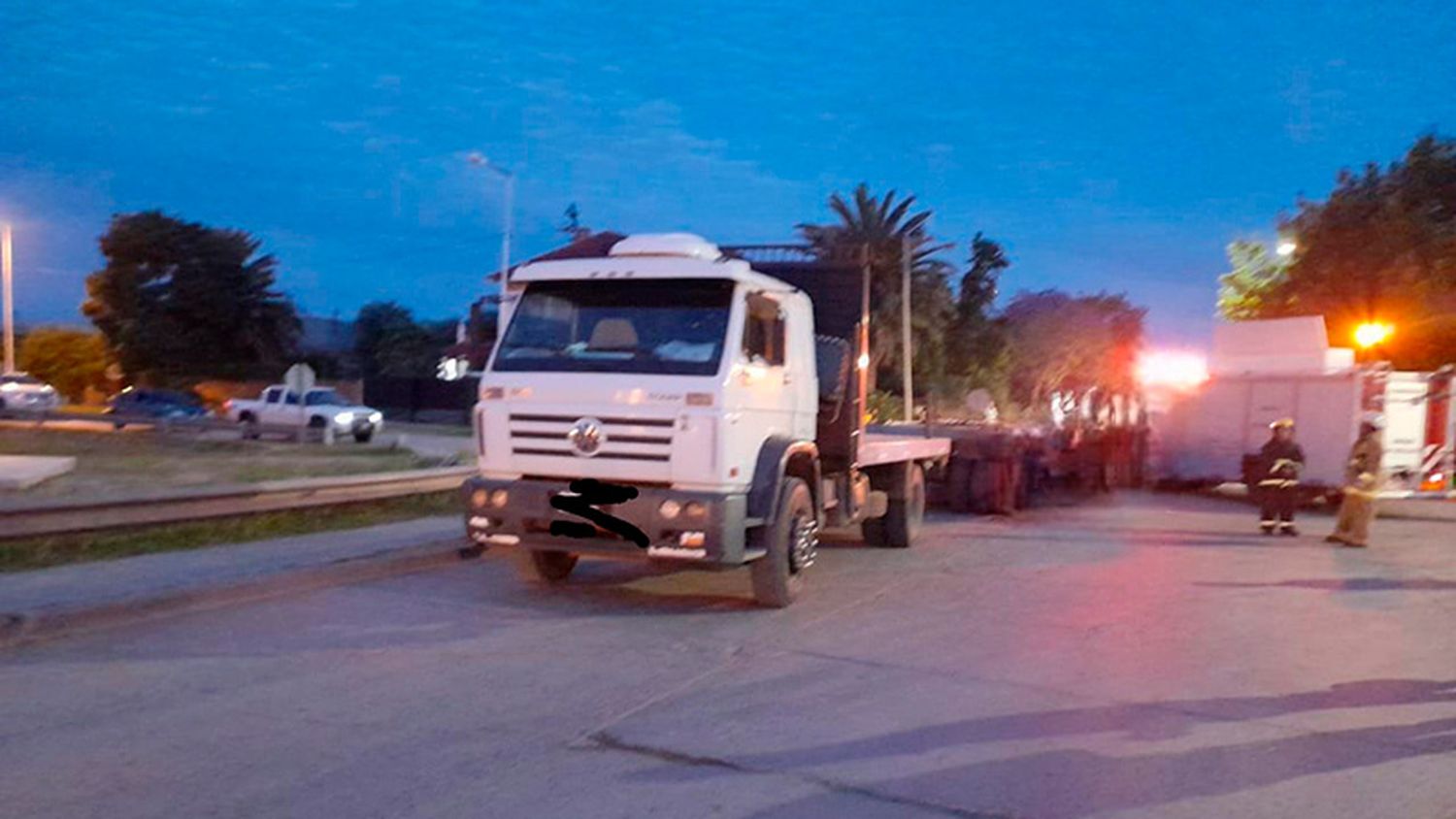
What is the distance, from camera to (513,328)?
998 centimetres

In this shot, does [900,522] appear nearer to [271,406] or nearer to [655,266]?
[655,266]

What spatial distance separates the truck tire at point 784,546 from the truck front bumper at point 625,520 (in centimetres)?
36

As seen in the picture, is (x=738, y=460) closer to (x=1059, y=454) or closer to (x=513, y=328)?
(x=513, y=328)

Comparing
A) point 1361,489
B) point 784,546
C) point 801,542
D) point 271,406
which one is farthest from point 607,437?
point 271,406

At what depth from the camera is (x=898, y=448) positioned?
1356 cm

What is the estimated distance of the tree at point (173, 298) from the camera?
2189 inches

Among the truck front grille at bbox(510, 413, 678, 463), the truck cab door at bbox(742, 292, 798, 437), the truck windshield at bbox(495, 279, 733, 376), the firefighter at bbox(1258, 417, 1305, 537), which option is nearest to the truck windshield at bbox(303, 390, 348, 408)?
the firefighter at bbox(1258, 417, 1305, 537)

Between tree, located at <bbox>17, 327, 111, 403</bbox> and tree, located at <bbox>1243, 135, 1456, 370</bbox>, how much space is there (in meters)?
53.7

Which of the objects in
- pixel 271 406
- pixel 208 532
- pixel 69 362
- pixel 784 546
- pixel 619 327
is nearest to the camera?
pixel 619 327

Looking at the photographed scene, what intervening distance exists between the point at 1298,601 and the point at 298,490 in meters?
10.5

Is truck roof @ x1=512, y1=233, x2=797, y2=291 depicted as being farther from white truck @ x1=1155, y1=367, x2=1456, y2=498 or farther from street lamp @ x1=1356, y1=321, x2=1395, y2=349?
street lamp @ x1=1356, y1=321, x2=1395, y2=349

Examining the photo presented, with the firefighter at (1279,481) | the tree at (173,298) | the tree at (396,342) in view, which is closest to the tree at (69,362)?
the tree at (173,298)

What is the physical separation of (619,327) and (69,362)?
61.0 m

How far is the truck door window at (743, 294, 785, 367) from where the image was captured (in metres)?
9.70
